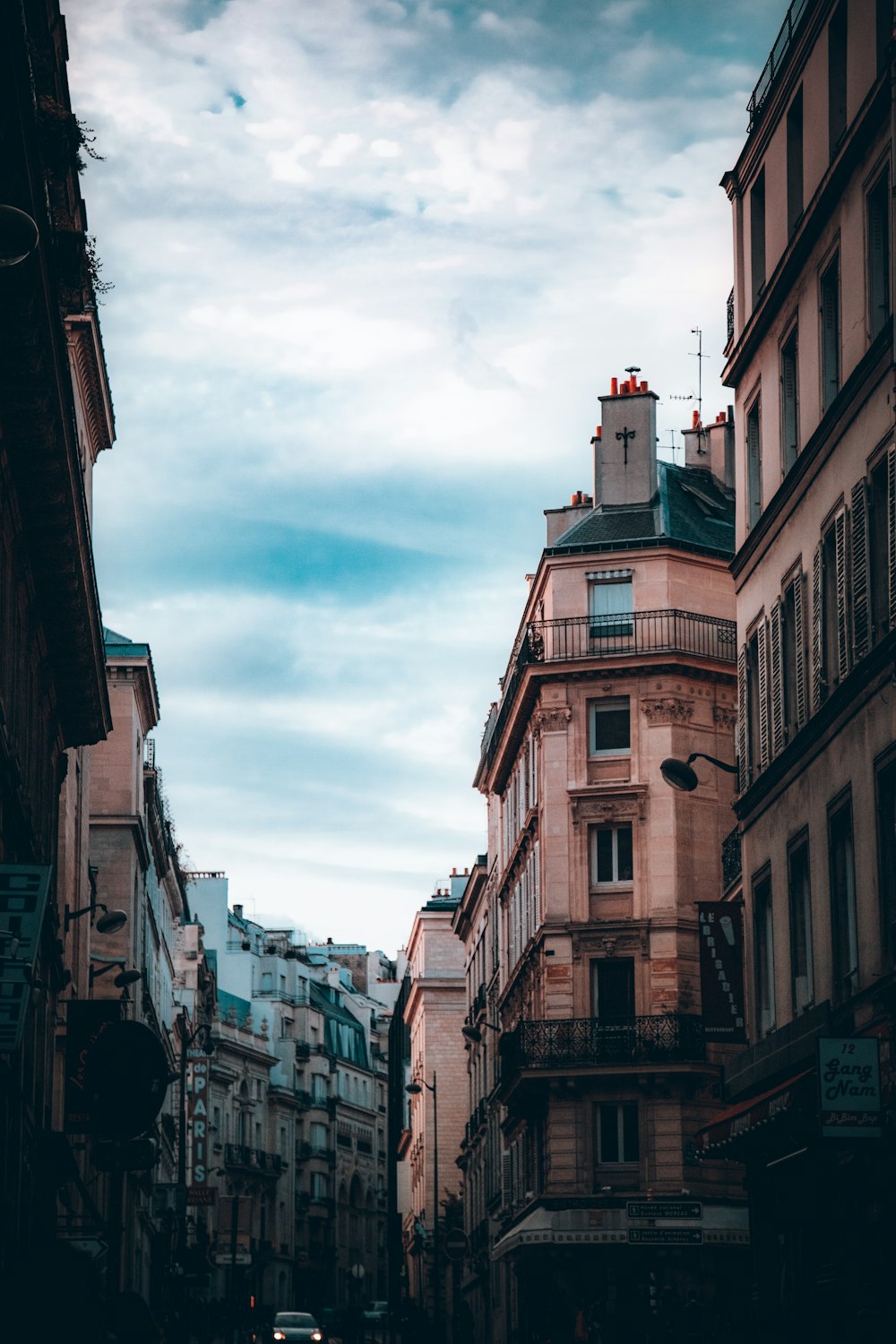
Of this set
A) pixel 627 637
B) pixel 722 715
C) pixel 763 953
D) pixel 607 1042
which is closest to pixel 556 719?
pixel 627 637

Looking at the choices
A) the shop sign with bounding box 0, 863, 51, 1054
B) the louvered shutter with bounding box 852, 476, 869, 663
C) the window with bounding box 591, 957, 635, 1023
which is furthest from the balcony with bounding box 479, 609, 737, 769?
the shop sign with bounding box 0, 863, 51, 1054

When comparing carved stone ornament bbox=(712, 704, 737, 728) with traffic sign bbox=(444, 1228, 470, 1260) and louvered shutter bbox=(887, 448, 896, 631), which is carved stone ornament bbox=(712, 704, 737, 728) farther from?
louvered shutter bbox=(887, 448, 896, 631)

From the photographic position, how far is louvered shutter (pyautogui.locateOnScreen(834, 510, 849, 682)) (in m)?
25.7

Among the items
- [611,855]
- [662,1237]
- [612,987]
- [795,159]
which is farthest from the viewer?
[611,855]

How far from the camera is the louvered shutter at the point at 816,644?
27031 mm

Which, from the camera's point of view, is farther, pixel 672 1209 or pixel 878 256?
pixel 672 1209

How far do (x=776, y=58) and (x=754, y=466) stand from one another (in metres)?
6.14

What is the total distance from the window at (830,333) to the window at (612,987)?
27.6m

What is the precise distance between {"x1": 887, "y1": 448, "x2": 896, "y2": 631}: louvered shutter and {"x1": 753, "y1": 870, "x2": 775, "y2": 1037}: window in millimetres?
8080

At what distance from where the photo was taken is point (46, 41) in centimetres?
3033

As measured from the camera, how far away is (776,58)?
31.1 meters

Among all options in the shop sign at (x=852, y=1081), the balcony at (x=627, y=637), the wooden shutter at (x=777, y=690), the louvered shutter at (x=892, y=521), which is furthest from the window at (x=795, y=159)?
the balcony at (x=627, y=637)

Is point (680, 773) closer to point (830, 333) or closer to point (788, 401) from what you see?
point (788, 401)

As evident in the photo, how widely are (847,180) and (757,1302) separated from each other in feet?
52.2
